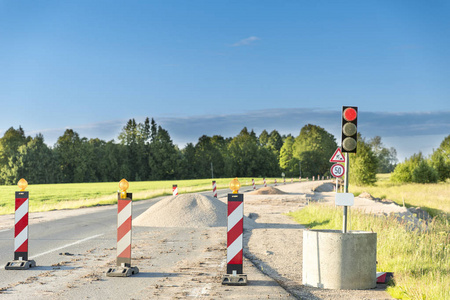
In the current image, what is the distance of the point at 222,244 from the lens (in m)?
11.7

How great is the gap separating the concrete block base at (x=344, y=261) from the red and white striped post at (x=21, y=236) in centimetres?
512

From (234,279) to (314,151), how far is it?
4345 inches

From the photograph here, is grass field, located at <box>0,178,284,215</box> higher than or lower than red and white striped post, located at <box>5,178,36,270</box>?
lower

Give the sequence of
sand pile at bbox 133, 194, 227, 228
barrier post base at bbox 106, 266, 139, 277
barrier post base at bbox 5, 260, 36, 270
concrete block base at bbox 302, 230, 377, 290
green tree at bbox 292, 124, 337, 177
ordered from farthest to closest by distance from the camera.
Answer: green tree at bbox 292, 124, 337, 177
sand pile at bbox 133, 194, 227, 228
barrier post base at bbox 5, 260, 36, 270
barrier post base at bbox 106, 266, 139, 277
concrete block base at bbox 302, 230, 377, 290

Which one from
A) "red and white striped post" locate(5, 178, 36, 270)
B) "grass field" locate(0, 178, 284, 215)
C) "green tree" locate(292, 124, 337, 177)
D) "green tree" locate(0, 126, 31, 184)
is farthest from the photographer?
"green tree" locate(292, 124, 337, 177)

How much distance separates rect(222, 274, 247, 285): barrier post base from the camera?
716cm

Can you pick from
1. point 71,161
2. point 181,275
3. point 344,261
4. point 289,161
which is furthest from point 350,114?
point 289,161

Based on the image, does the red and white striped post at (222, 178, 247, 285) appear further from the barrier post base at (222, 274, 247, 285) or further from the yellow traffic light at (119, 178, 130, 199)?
the yellow traffic light at (119, 178, 130, 199)

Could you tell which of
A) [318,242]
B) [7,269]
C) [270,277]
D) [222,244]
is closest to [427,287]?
[318,242]

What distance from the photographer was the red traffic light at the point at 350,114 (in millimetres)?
7645

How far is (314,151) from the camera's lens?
115438 millimetres

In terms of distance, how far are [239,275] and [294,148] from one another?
371 feet

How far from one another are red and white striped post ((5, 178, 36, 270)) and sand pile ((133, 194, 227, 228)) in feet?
24.5

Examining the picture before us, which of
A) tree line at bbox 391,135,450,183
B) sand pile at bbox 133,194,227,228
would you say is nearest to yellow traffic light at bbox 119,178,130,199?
sand pile at bbox 133,194,227,228
